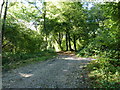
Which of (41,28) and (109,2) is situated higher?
(41,28)

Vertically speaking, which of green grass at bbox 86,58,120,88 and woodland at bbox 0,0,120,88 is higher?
woodland at bbox 0,0,120,88

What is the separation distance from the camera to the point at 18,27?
8086 millimetres

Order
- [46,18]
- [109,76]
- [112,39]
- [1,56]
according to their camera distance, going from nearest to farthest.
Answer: [112,39] < [109,76] < [1,56] < [46,18]

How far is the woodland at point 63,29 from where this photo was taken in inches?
117

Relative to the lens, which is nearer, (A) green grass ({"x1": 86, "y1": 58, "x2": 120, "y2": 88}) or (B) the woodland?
(A) green grass ({"x1": 86, "y1": 58, "x2": 120, "y2": 88})

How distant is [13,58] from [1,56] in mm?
787

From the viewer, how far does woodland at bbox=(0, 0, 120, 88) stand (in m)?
2.98

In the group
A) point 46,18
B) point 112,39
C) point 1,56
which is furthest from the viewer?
point 46,18

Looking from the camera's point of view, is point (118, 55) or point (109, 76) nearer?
point (118, 55)

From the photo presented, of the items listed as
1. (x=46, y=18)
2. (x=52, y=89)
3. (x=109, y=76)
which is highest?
(x=46, y=18)

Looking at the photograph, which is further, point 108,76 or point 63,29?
point 63,29

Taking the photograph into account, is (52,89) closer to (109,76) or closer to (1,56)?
(109,76)

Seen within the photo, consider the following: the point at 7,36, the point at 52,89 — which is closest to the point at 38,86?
the point at 52,89

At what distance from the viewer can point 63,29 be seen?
15.1 meters
